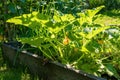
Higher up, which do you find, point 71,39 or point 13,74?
point 71,39

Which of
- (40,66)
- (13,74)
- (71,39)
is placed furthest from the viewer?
(13,74)

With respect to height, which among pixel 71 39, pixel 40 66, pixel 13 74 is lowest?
pixel 13 74

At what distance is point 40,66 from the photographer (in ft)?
13.7

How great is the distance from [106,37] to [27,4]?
72.2 inches

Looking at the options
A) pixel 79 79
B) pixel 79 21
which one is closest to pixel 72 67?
pixel 79 79

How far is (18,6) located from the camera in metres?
5.17

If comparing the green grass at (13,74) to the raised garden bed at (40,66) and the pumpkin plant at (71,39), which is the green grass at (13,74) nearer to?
the raised garden bed at (40,66)

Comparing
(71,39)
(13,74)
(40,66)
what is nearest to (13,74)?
(13,74)

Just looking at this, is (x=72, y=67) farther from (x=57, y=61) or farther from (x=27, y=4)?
(x=27, y=4)

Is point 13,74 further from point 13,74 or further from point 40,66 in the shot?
point 40,66

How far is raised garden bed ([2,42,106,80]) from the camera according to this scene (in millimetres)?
3618

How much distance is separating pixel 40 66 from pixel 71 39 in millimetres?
594

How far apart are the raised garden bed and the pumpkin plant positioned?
0.12m

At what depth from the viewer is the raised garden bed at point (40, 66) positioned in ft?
11.9
